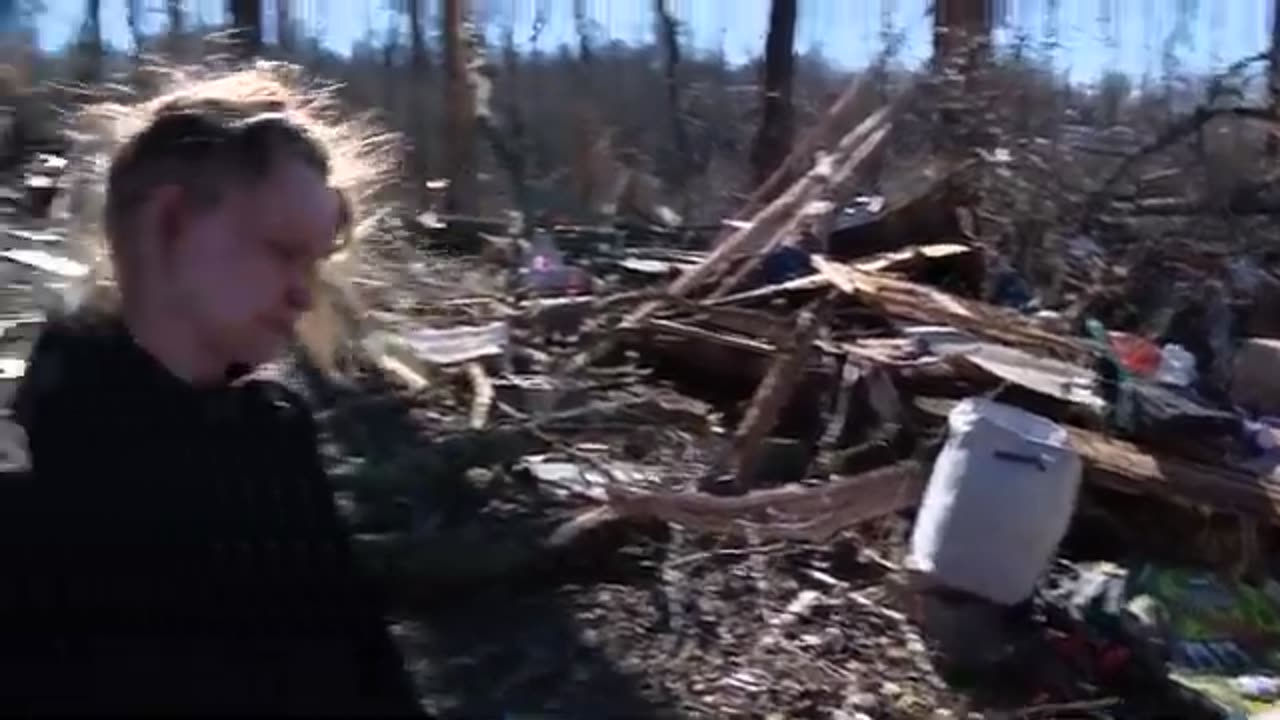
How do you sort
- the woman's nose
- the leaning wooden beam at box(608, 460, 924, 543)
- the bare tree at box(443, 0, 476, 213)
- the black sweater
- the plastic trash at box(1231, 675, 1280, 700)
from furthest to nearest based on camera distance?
1. the bare tree at box(443, 0, 476, 213)
2. the leaning wooden beam at box(608, 460, 924, 543)
3. the plastic trash at box(1231, 675, 1280, 700)
4. the woman's nose
5. the black sweater

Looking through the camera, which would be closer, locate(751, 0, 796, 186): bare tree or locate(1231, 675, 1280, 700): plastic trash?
locate(1231, 675, 1280, 700): plastic trash

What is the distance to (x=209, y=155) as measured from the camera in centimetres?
160

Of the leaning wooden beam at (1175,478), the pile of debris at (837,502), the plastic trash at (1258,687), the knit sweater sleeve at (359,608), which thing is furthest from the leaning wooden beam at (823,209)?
the knit sweater sleeve at (359,608)

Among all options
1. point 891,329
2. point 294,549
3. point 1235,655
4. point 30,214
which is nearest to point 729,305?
point 891,329

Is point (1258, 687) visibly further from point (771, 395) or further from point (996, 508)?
point (771, 395)

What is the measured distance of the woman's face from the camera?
60.7 inches

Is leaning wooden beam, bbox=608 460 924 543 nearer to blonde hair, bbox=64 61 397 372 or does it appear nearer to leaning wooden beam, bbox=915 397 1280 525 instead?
leaning wooden beam, bbox=915 397 1280 525

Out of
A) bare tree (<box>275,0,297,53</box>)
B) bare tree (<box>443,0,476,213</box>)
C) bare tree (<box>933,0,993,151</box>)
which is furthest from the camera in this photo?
bare tree (<box>443,0,476,213</box>)

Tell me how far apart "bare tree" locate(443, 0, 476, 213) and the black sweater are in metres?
7.19

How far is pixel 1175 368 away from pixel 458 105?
506 centimetres

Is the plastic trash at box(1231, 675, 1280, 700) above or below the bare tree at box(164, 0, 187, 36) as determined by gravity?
below

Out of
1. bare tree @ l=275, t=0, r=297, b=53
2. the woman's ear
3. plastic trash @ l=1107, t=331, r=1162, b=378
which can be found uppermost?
bare tree @ l=275, t=0, r=297, b=53

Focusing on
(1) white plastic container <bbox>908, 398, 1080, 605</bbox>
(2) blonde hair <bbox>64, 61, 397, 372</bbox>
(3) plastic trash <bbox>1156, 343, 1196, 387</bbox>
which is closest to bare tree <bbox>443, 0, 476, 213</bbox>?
(3) plastic trash <bbox>1156, 343, 1196, 387</bbox>

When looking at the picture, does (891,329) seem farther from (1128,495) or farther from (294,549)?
(294,549)
